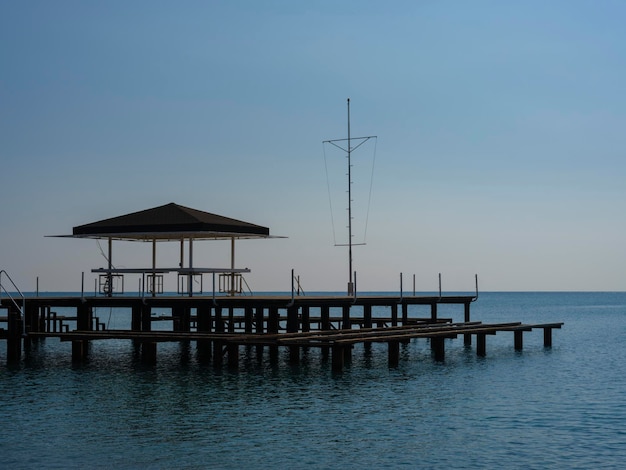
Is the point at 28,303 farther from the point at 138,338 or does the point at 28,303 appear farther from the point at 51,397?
the point at 51,397

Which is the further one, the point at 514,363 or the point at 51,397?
the point at 514,363

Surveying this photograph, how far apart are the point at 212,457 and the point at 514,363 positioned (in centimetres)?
2283

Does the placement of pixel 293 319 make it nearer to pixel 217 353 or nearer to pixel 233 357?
pixel 217 353

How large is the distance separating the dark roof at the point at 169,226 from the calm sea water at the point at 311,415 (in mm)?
5730

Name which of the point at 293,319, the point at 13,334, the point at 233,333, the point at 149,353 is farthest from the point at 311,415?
the point at 13,334

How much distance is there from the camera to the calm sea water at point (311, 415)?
747 inches

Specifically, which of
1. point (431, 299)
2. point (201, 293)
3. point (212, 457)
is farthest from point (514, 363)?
point (212, 457)

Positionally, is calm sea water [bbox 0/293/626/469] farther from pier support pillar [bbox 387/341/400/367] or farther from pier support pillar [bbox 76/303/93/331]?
pier support pillar [bbox 76/303/93/331]

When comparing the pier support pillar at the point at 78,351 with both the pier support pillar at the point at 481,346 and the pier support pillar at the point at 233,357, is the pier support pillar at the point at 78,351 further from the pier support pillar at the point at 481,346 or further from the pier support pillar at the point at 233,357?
the pier support pillar at the point at 481,346

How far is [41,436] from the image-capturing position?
2092 centimetres

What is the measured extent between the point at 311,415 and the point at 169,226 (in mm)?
17439

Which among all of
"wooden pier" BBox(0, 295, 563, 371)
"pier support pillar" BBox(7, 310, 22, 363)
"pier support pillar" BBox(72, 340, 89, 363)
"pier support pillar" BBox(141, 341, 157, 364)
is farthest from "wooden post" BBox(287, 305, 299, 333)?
"pier support pillar" BBox(7, 310, 22, 363)

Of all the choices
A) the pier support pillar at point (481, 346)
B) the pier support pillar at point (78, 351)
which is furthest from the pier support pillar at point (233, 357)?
the pier support pillar at point (481, 346)

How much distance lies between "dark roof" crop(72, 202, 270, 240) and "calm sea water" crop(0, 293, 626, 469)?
5.73 metres
